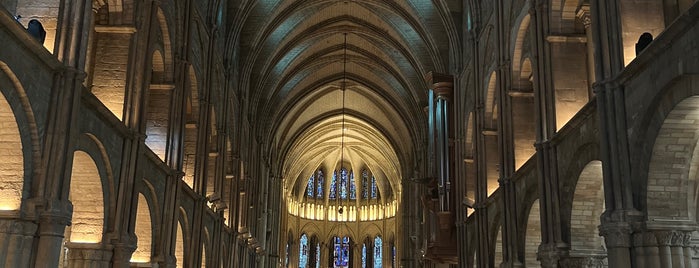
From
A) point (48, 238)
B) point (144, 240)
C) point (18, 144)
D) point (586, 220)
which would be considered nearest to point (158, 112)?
point (144, 240)

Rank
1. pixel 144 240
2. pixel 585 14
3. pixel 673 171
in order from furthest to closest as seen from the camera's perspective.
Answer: pixel 144 240 < pixel 585 14 < pixel 673 171

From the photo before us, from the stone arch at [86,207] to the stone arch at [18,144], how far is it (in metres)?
3.60

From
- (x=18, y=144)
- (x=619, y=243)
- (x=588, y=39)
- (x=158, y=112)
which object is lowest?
Answer: (x=619, y=243)

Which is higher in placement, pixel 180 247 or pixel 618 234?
pixel 180 247

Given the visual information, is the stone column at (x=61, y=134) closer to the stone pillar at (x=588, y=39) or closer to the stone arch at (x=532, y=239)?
the stone pillar at (x=588, y=39)

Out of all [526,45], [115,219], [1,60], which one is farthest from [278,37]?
[1,60]

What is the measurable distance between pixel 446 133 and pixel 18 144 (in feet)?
68.8

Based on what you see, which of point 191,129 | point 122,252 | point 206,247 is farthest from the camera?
point 206,247

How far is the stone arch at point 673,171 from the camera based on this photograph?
13273 mm

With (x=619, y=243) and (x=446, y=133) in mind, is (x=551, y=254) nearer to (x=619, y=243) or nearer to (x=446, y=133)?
(x=619, y=243)

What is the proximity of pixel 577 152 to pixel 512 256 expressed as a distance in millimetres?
5704

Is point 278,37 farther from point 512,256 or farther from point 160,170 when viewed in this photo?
point 512,256

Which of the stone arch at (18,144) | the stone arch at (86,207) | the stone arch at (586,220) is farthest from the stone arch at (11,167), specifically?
the stone arch at (586,220)

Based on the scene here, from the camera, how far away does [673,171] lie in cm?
1370
